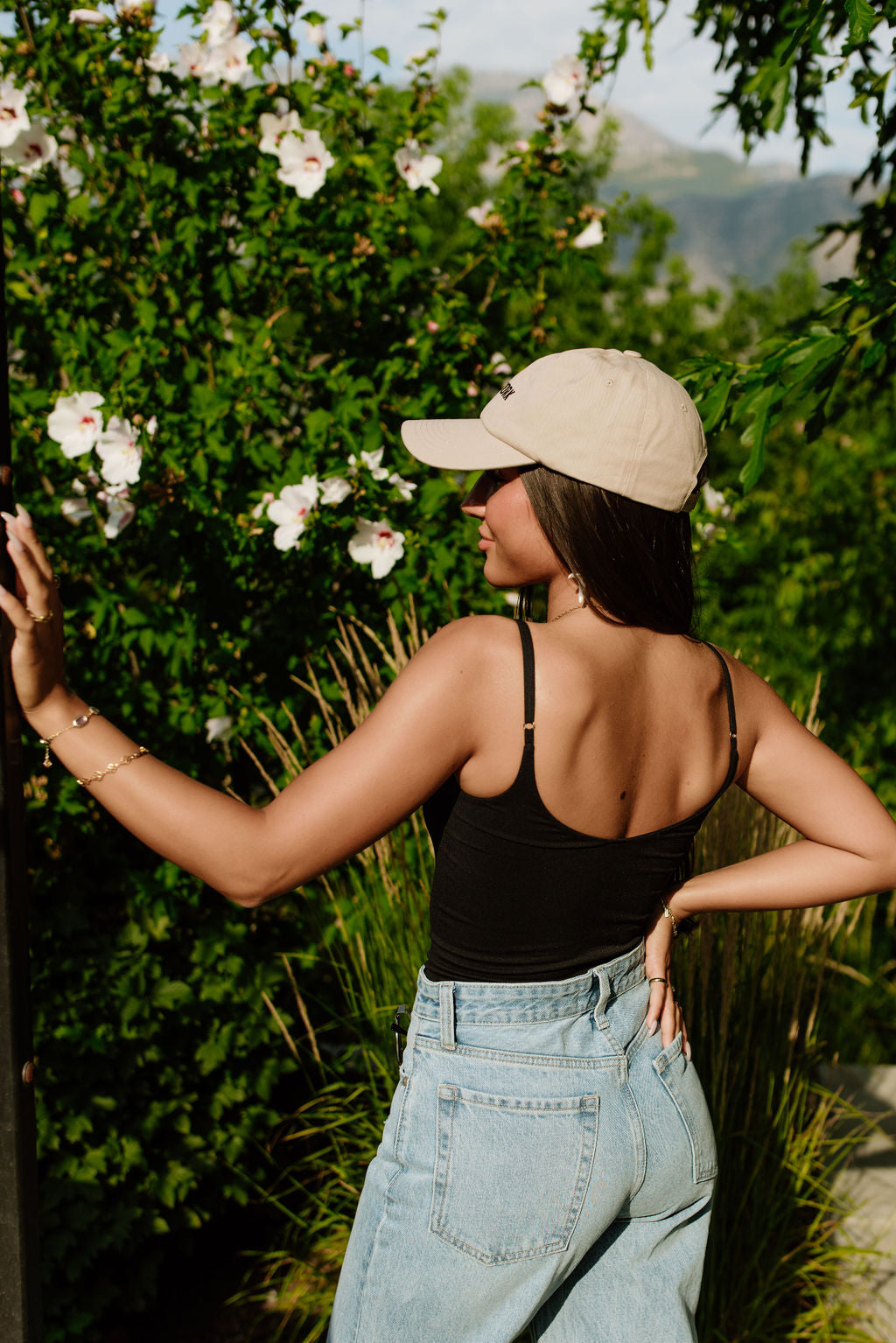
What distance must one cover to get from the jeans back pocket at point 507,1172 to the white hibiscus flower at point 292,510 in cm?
147

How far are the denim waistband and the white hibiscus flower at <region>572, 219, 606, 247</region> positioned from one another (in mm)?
2210

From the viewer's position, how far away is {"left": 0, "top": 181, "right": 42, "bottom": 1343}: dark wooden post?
1189mm

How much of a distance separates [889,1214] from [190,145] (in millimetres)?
3160

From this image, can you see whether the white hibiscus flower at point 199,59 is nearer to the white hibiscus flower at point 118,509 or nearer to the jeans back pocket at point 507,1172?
the white hibiscus flower at point 118,509

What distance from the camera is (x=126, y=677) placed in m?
2.63

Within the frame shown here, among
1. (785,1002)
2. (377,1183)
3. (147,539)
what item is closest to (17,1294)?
(377,1183)

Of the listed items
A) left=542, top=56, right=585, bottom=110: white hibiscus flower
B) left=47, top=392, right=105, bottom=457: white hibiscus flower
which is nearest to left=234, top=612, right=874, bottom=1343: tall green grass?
left=47, top=392, right=105, bottom=457: white hibiscus flower

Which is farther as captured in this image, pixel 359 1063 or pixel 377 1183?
pixel 359 1063

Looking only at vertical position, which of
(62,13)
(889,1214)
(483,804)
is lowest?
(889,1214)

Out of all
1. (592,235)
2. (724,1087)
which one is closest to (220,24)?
(592,235)

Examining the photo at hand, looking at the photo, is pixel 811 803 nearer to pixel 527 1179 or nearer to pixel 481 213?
pixel 527 1179

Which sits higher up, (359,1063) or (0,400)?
(0,400)

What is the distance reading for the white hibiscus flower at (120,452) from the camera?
92.9 inches

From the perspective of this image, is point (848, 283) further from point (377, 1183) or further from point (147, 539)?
point (377, 1183)
